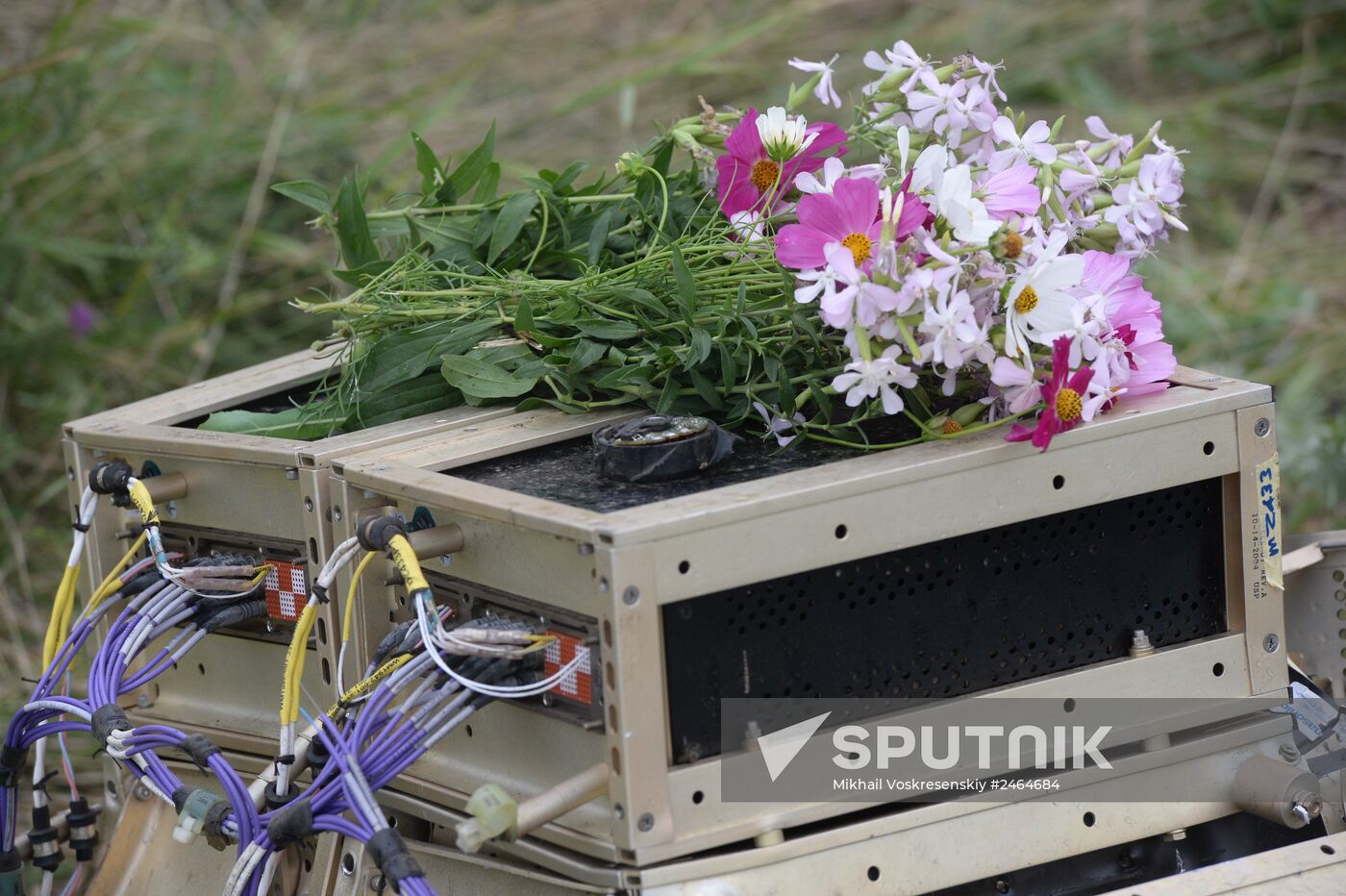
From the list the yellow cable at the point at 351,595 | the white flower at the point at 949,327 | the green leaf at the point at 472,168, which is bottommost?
the yellow cable at the point at 351,595

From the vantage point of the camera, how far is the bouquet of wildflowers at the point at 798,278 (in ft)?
3.88

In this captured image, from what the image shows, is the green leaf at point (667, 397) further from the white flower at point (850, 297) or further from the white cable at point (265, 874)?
the white cable at point (265, 874)

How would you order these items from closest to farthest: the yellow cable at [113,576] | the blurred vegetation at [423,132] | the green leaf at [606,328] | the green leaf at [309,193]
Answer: the green leaf at [606,328] < the yellow cable at [113,576] < the green leaf at [309,193] < the blurred vegetation at [423,132]

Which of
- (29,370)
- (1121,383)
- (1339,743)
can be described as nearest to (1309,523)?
(1339,743)

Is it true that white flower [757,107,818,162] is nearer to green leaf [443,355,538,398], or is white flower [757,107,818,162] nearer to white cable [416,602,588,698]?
green leaf [443,355,538,398]

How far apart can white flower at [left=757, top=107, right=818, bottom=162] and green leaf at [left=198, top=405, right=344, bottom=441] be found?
0.49 metres

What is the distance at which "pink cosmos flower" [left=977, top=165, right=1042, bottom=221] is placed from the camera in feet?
4.07

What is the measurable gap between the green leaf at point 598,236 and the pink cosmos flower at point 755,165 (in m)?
0.15

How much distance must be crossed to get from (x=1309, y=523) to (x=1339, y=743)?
120 cm

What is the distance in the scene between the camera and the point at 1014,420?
1216mm

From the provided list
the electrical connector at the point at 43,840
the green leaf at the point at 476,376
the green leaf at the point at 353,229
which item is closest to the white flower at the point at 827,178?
the green leaf at the point at 476,376

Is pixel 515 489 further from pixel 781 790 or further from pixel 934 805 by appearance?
Result: pixel 934 805

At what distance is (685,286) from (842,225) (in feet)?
0.55

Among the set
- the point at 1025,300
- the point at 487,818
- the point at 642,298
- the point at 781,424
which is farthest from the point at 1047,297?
the point at 487,818
